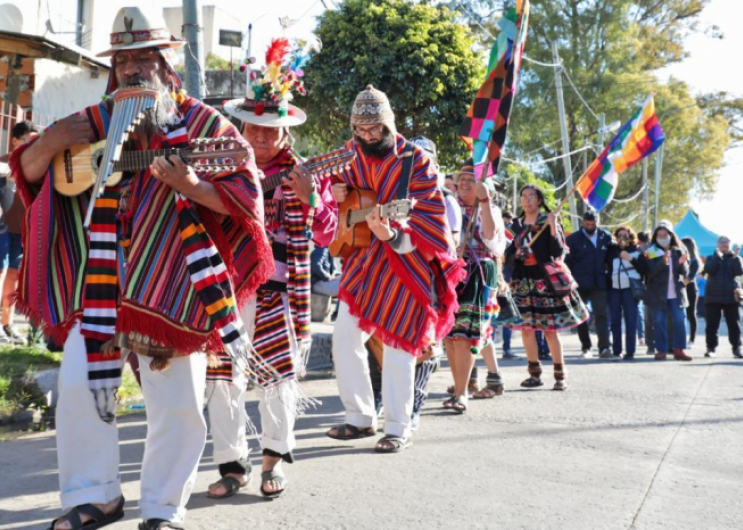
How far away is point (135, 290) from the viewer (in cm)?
378

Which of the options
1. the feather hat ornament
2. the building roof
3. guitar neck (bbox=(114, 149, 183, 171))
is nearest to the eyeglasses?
the feather hat ornament

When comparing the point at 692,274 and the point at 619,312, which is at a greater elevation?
the point at 692,274

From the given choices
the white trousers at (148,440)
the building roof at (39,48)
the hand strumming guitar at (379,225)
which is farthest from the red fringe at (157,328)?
the building roof at (39,48)

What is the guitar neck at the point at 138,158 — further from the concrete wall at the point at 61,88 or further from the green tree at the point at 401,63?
the concrete wall at the point at 61,88

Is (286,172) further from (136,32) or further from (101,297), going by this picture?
(101,297)

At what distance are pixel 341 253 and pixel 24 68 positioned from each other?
1634 cm

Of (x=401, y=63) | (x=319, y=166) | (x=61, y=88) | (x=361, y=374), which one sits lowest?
(x=361, y=374)

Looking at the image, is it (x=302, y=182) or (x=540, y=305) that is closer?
(x=302, y=182)

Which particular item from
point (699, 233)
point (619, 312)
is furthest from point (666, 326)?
point (699, 233)

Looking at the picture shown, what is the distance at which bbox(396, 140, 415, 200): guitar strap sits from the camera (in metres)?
6.04

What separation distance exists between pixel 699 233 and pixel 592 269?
19800 mm

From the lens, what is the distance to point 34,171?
3814 millimetres

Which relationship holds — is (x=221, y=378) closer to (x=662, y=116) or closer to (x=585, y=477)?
(x=585, y=477)

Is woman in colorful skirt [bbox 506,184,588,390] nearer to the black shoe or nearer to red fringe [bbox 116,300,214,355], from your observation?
the black shoe
